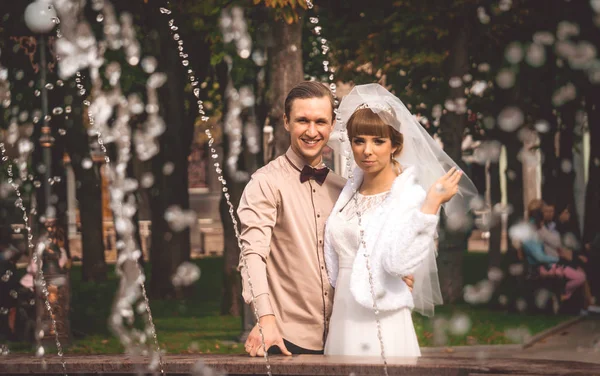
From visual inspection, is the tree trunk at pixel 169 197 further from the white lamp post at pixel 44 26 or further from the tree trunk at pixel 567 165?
the tree trunk at pixel 567 165

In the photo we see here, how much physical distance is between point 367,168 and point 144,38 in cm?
1472

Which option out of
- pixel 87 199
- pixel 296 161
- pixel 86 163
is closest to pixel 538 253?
pixel 86 163

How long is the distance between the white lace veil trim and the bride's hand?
1.06 feet

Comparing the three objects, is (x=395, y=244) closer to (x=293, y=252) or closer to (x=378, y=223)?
(x=378, y=223)

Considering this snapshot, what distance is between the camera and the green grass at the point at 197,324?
1306 centimetres

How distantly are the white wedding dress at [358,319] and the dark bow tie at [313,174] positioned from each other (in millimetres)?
269

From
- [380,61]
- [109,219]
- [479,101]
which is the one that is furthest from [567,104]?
[109,219]

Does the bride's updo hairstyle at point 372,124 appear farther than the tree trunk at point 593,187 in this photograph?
No

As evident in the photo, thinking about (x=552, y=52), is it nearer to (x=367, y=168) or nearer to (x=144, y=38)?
(x=144, y=38)

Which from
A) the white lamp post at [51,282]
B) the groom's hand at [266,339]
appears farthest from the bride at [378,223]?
the white lamp post at [51,282]

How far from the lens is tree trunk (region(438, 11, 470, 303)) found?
17.2 m

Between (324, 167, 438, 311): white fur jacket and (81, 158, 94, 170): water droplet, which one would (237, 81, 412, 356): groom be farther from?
(81, 158, 94, 170): water droplet

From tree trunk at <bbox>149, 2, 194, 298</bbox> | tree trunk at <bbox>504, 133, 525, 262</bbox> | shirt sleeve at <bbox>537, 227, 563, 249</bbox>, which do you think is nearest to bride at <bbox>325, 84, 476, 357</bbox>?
shirt sleeve at <bbox>537, 227, 563, 249</bbox>

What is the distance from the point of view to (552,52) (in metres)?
18.2
